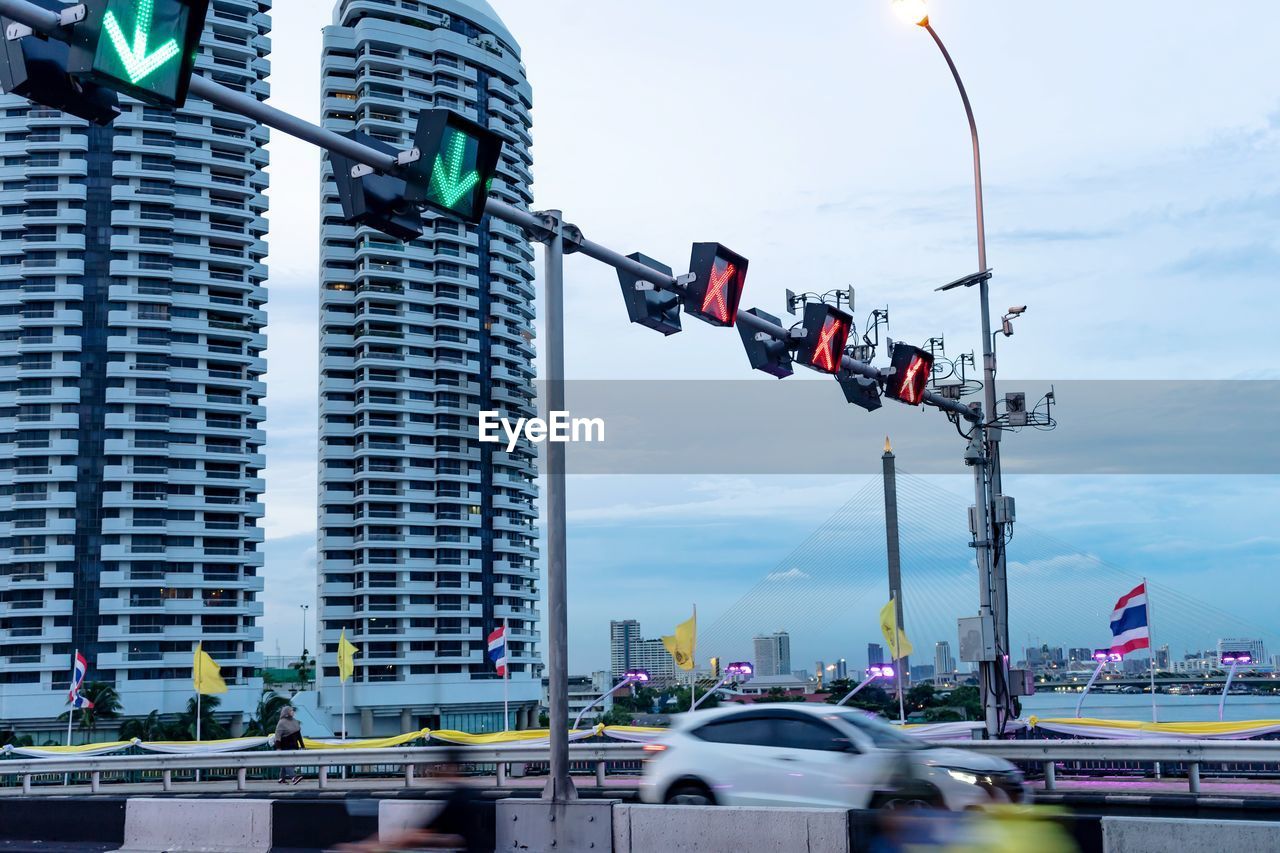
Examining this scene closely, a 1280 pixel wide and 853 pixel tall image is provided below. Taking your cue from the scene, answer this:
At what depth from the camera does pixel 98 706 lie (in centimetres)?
9662

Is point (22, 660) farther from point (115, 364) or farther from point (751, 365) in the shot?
point (751, 365)

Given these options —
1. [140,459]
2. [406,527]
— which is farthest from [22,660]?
[406,527]

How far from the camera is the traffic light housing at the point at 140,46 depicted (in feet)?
23.6

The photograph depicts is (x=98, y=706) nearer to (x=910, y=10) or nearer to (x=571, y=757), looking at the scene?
(x=571, y=757)

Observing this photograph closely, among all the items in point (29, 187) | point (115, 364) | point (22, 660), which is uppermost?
point (29, 187)

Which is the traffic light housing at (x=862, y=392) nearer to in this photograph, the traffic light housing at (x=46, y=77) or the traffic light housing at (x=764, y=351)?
the traffic light housing at (x=764, y=351)

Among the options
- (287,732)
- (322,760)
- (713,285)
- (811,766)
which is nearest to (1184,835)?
(811,766)

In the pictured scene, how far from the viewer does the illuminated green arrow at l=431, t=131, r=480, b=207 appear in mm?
9523

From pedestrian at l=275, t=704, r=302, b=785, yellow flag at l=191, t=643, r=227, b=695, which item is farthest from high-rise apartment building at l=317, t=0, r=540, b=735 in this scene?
pedestrian at l=275, t=704, r=302, b=785

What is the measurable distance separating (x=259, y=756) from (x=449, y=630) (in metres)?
92.1

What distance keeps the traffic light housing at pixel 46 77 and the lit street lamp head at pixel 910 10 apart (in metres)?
12.3

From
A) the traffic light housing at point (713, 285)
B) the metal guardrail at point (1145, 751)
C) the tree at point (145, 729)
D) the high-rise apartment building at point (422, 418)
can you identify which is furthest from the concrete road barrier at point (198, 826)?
the high-rise apartment building at point (422, 418)

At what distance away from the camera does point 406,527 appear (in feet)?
390

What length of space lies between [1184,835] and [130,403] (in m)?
106
